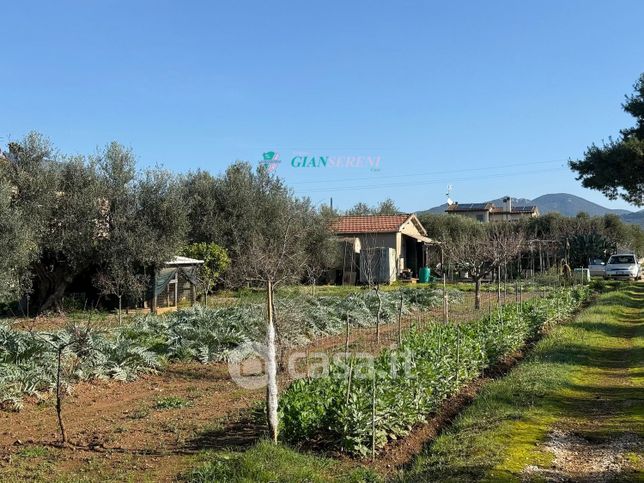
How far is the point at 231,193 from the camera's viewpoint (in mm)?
27062

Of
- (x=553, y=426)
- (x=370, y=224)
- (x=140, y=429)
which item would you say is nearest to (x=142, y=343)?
(x=140, y=429)

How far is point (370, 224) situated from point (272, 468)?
3226 centimetres

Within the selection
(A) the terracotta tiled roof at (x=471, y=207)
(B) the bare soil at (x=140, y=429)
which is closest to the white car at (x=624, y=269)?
(B) the bare soil at (x=140, y=429)

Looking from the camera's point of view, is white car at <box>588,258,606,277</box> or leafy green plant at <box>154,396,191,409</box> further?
white car at <box>588,258,606,277</box>

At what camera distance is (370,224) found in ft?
120

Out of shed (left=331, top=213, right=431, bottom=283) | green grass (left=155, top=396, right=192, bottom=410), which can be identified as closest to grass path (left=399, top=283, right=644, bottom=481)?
green grass (left=155, top=396, right=192, bottom=410)

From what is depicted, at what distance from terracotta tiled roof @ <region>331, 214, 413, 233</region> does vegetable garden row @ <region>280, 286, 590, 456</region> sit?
26967mm

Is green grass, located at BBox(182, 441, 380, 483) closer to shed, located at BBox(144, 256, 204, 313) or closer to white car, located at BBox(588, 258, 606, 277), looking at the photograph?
shed, located at BBox(144, 256, 204, 313)

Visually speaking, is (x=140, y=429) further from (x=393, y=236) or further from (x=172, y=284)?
(x=393, y=236)

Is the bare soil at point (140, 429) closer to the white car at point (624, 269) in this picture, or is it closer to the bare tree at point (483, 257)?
the bare tree at point (483, 257)

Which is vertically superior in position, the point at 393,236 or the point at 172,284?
the point at 393,236

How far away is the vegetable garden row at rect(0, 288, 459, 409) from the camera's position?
25.5 ft

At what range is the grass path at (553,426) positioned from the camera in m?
4.91

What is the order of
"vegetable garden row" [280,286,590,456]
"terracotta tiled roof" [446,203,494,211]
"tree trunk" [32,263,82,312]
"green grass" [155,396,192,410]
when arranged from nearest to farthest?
1. "vegetable garden row" [280,286,590,456]
2. "green grass" [155,396,192,410]
3. "tree trunk" [32,263,82,312]
4. "terracotta tiled roof" [446,203,494,211]
